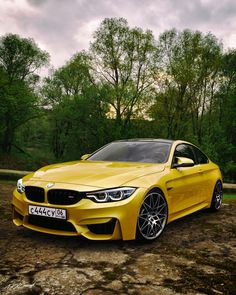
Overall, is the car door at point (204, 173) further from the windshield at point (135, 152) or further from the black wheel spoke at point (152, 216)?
the black wheel spoke at point (152, 216)

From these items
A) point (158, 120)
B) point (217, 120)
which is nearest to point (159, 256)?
point (158, 120)

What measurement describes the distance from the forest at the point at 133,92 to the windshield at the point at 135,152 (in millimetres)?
26505

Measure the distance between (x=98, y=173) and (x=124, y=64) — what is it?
30.1m

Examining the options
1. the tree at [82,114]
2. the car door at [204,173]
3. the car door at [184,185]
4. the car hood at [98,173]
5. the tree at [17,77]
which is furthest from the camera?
the tree at [17,77]

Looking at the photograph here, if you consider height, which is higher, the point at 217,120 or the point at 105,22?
the point at 105,22

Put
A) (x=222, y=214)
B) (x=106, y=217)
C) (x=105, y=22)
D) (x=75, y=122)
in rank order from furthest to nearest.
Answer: (x=75, y=122) → (x=105, y=22) → (x=222, y=214) → (x=106, y=217)

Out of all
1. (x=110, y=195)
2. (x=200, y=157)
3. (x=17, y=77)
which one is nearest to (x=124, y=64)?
(x=17, y=77)

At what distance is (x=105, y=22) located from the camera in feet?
109

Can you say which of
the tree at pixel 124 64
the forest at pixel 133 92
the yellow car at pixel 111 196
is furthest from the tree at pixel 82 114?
the yellow car at pixel 111 196

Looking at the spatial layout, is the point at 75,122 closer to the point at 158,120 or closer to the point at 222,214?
the point at 158,120

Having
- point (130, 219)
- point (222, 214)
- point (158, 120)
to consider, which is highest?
point (158, 120)

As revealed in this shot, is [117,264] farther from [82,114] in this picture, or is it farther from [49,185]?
[82,114]

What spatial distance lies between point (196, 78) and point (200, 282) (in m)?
32.7

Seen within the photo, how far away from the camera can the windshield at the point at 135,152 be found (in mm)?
5328
